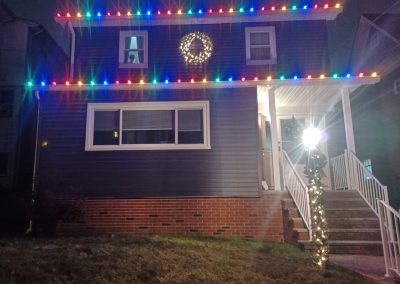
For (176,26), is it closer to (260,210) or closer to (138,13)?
(138,13)

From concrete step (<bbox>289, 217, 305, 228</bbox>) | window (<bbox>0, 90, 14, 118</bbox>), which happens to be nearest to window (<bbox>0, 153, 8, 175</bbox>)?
window (<bbox>0, 90, 14, 118</bbox>)

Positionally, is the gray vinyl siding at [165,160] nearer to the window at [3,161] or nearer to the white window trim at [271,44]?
the white window trim at [271,44]

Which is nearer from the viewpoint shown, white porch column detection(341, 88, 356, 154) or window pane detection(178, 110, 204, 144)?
window pane detection(178, 110, 204, 144)

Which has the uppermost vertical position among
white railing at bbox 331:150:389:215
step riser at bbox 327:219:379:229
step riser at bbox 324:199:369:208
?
white railing at bbox 331:150:389:215

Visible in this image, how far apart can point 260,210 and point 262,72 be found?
13.7 feet

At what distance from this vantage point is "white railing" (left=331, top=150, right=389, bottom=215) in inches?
340

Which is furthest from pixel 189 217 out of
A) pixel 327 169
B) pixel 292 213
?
pixel 327 169

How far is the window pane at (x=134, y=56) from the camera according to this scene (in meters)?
11.1

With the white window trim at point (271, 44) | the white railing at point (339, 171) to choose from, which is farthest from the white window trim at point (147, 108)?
the white railing at point (339, 171)

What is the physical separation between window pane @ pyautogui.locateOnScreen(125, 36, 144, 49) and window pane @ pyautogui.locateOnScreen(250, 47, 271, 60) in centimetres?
339

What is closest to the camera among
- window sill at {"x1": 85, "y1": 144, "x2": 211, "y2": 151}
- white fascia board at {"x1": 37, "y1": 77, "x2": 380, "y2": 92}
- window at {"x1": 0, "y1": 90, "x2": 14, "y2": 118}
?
window sill at {"x1": 85, "y1": 144, "x2": 211, "y2": 151}

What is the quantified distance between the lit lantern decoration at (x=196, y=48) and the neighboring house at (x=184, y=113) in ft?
0.10

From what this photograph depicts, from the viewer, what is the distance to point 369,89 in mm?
13242

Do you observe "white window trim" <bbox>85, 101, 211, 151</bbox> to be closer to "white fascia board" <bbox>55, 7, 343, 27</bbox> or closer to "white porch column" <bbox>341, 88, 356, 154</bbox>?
"white fascia board" <bbox>55, 7, 343, 27</bbox>
